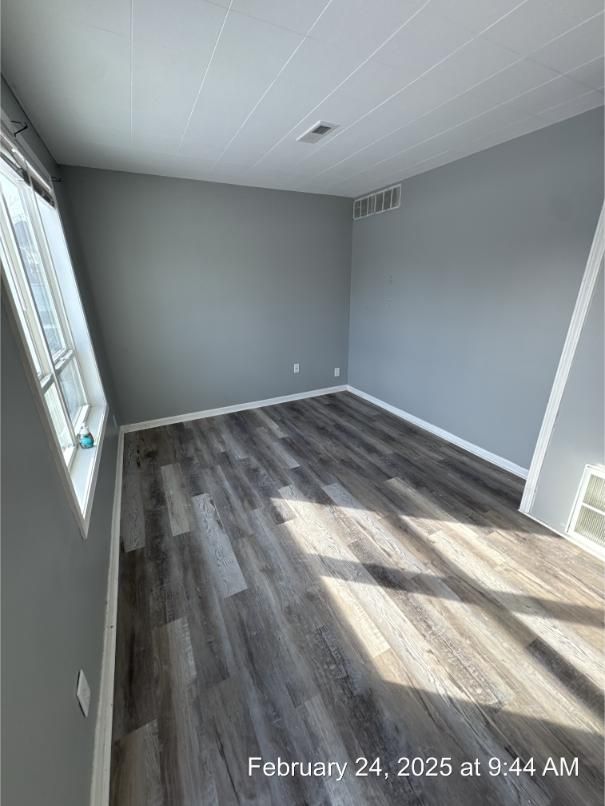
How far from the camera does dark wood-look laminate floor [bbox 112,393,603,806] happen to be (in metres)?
1.09

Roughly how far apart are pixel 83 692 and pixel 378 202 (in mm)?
4420

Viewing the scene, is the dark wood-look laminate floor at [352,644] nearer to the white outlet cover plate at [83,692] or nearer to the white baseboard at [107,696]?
the white baseboard at [107,696]

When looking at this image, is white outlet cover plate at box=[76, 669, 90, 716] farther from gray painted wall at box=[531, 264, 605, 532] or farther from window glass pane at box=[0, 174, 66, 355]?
gray painted wall at box=[531, 264, 605, 532]

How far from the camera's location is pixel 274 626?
1541 mm

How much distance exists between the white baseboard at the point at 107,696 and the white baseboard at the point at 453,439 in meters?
2.95

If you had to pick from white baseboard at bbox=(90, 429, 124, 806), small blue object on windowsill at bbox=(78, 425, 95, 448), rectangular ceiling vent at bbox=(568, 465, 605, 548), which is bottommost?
white baseboard at bbox=(90, 429, 124, 806)

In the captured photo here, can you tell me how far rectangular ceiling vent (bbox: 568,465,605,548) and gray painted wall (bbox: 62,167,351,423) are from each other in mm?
3107

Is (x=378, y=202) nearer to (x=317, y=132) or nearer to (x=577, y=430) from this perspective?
(x=317, y=132)

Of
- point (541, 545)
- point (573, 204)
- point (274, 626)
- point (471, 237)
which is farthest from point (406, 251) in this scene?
point (274, 626)

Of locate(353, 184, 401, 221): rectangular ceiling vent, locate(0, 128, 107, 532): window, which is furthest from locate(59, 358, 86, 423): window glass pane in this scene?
locate(353, 184, 401, 221): rectangular ceiling vent

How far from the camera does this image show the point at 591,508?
1968 mm

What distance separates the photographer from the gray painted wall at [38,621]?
26.4 inches

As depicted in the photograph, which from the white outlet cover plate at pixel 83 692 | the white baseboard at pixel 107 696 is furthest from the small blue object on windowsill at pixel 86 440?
the white outlet cover plate at pixel 83 692

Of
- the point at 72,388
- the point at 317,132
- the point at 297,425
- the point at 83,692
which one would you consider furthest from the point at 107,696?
the point at 317,132
